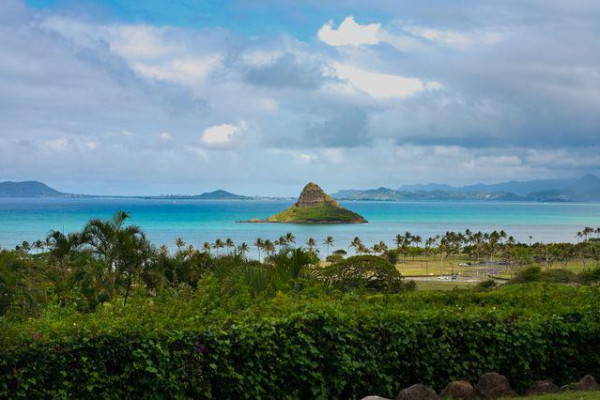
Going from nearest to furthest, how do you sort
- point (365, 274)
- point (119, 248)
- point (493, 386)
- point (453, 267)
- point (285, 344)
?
point (285, 344), point (493, 386), point (365, 274), point (119, 248), point (453, 267)

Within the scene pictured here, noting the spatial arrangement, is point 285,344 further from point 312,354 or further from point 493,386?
point 493,386

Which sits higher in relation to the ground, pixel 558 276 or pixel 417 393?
pixel 417 393

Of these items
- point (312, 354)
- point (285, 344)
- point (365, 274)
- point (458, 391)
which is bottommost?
point (458, 391)

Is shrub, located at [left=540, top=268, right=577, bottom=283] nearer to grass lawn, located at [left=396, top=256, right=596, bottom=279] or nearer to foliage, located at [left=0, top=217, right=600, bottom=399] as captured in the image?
foliage, located at [left=0, top=217, right=600, bottom=399]

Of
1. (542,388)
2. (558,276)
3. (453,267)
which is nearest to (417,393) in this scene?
(542,388)

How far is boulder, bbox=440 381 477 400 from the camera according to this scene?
9177 millimetres

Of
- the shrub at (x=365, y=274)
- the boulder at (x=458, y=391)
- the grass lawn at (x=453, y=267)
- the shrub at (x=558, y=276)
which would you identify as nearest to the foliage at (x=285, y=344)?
the boulder at (x=458, y=391)

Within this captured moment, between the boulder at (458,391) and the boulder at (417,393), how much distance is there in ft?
1.30

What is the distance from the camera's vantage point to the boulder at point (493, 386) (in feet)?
31.2

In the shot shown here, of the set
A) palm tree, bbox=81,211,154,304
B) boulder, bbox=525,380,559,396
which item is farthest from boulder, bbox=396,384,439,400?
palm tree, bbox=81,211,154,304

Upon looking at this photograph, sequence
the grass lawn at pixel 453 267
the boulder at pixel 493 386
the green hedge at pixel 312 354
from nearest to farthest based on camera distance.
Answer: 1. the green hedge at pixel 312 354
2. the boulder at pixel 493 386
3. the grass lawn at pixel 453 267

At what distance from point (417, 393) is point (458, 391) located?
0.81m

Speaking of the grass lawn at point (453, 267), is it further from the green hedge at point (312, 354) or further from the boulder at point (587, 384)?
the green hedge at point (312, 354)

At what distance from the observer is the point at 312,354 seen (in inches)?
348
